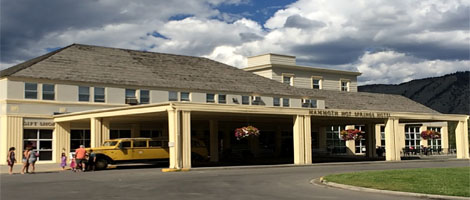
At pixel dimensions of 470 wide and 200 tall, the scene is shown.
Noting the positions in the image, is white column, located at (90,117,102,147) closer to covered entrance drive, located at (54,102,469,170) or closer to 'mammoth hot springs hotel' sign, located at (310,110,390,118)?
covered entrance drive, located at (54,102,469,170)

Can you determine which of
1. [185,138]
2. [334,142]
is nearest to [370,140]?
[334,142]

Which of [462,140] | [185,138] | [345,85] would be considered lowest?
[462,140]

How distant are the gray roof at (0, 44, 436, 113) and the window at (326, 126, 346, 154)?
185 inches

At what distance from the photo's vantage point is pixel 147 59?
48.6 metres

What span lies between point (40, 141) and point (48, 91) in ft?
11.4

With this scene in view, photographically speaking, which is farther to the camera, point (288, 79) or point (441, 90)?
point (441, 90)

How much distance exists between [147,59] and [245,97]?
8988 mm

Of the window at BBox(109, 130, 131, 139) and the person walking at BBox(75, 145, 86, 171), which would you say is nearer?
the person walking at BBox(75, 145, 86, 171)

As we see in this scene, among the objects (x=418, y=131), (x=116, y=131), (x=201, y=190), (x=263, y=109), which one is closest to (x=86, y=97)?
(x=116, y=131)

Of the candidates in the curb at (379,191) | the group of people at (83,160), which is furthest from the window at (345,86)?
the curb at (379,191)

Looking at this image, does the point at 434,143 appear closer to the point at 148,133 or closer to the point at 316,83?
the point at 316,83

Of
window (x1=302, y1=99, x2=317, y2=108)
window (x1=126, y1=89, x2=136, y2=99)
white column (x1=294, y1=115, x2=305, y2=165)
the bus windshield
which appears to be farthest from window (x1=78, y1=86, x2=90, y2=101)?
window (x1=302, y1=99, x2=317, y2=108)

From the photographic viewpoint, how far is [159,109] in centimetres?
3108

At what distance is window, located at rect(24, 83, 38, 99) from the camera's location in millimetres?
→ 39031
